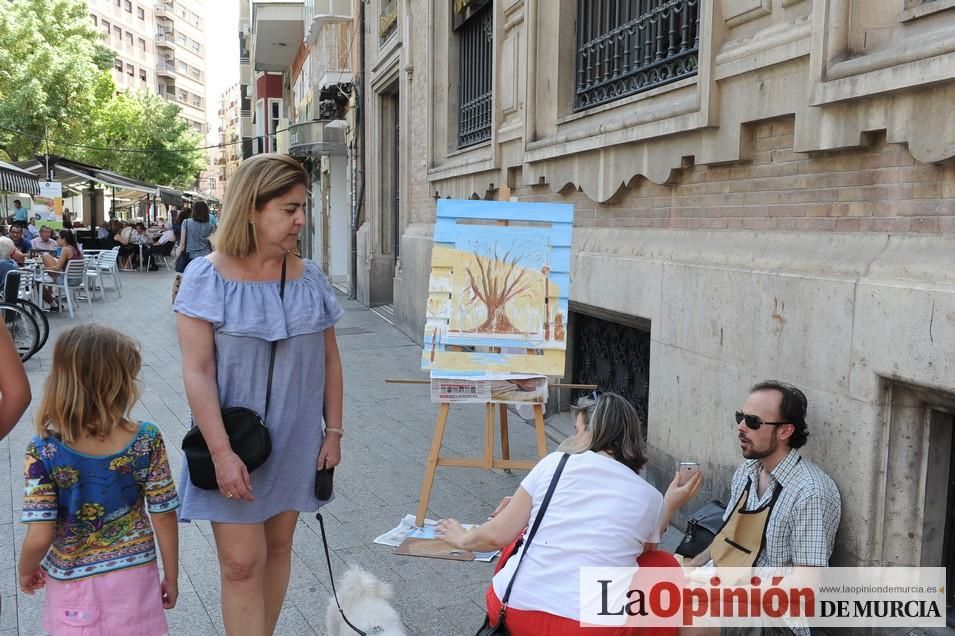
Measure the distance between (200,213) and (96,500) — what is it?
9.39m

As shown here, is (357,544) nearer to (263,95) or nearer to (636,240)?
(636,240)

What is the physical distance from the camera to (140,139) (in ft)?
142

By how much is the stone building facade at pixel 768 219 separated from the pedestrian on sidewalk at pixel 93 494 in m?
2.73

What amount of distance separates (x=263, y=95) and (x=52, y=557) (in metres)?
42.5

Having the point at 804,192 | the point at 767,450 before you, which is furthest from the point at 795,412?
the point at 804,192

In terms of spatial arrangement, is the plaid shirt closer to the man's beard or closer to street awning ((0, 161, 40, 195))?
the man's beard

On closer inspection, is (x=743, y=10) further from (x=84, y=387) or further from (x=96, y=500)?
(x=96, y=500)

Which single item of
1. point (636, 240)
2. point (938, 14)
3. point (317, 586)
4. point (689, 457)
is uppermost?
point (938, 14)

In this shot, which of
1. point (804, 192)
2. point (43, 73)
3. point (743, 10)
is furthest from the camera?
point (43, 73)

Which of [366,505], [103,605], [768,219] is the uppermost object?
[768,219]

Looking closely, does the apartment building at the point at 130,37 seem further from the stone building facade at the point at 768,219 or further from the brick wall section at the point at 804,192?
the brick wall section at the point at 804,192

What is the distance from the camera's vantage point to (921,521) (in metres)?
3.33

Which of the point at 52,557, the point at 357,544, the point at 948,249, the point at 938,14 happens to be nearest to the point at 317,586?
the point at 357,544

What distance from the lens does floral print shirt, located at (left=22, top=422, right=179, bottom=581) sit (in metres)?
2.49
